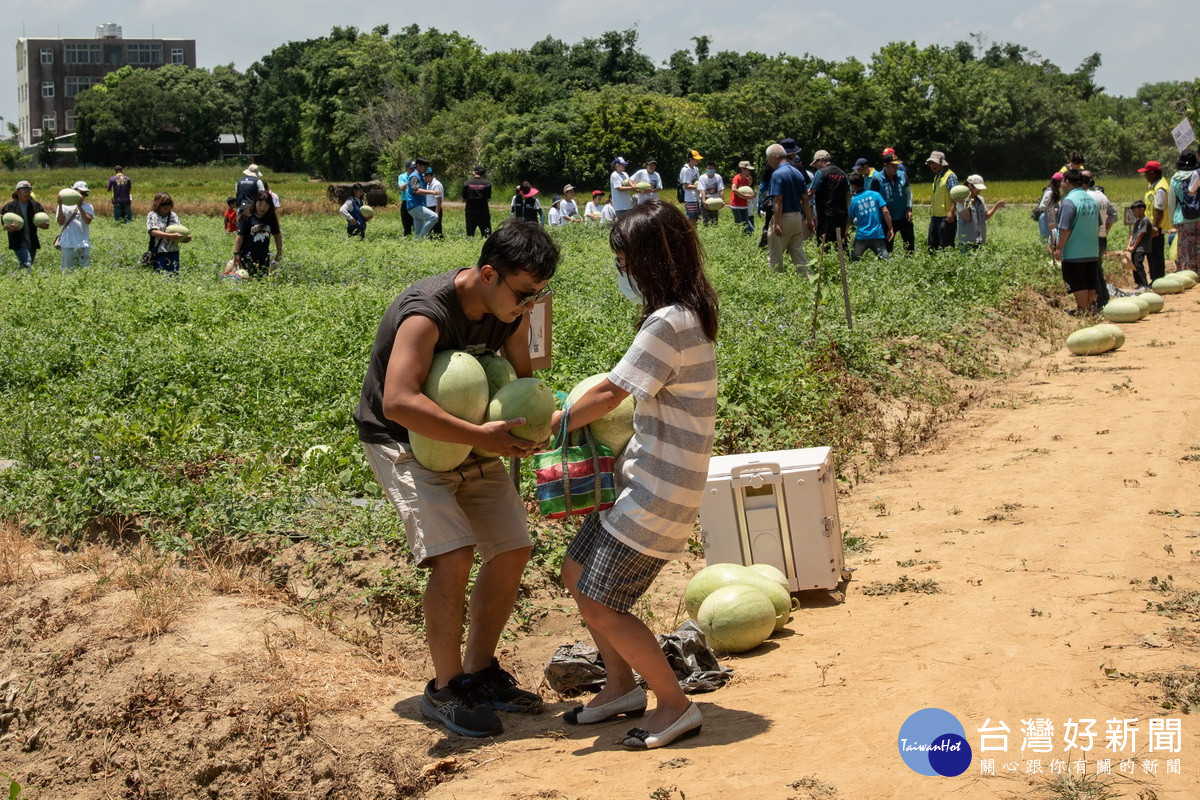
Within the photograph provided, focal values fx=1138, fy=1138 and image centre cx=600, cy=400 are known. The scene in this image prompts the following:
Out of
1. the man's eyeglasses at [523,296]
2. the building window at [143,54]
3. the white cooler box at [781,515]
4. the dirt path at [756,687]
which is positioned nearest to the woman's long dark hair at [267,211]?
the dirt path at [756,687]

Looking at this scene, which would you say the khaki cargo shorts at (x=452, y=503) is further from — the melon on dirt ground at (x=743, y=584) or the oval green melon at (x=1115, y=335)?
the oval green melon at (x=1115, y=335)

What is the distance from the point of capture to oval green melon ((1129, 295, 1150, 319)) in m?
14.0

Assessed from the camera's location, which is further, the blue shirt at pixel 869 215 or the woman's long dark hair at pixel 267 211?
the blue shirt at pixel 869 215

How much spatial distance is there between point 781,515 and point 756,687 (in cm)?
116

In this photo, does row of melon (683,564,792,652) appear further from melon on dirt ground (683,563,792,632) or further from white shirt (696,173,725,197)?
white shirt (696,173,725,197)

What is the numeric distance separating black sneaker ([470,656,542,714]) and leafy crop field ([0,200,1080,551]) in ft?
5.37

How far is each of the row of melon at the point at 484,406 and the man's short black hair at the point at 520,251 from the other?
36 cm

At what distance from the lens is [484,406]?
409 cm

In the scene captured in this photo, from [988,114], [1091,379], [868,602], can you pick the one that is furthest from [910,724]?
[988,114]

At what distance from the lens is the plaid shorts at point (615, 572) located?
3895 mm

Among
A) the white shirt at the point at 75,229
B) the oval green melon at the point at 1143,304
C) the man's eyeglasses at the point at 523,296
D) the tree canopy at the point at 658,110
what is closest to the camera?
the man's eyeglasses at the point at 523,296

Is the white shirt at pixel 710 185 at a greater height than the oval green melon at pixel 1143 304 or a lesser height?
greater

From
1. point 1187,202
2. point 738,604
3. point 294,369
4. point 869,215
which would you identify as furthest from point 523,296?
point 1187,202

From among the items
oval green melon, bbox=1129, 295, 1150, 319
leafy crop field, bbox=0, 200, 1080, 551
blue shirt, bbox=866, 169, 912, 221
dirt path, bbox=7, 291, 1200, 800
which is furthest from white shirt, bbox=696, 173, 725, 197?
dirt path, bbox=7, 291, 1200, 800
